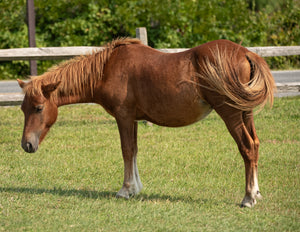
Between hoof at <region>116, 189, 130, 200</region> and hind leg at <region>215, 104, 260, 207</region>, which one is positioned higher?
hind leg at <region>215, 104, 260, 207</region>

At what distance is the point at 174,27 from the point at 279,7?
4729 millimetres

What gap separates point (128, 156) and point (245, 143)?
4.59 feet

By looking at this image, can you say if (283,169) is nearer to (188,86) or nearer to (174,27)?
(188,86)

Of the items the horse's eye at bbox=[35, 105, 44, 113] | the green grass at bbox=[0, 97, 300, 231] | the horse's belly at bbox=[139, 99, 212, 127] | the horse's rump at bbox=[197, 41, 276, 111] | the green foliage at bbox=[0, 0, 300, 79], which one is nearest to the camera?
the green grass at bbox=[0, 97, 300, 231]

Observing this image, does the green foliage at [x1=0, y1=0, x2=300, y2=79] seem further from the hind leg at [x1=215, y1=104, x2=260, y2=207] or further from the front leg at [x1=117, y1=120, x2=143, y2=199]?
the hind leg at [x1=215, y1=104, x2=260, y2=207]

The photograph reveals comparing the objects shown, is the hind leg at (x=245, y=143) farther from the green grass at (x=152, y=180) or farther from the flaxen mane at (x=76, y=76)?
the flaxen mane at (x=76, y=76)

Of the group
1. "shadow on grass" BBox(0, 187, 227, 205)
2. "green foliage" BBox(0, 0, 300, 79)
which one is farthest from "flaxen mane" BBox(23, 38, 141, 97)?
"green foliage" BBox(0, 0, 300, 79)

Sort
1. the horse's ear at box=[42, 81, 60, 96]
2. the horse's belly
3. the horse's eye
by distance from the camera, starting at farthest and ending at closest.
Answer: the horse's eye → the horse's ear at box=[42, 81, 60, 96] → the horse's belly

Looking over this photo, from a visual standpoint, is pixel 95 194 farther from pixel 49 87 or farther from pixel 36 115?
pixel 49 87

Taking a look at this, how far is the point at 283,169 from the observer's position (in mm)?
6598

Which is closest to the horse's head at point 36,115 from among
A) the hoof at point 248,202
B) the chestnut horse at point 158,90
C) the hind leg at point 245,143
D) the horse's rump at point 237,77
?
the chestnut horse at point 158,90

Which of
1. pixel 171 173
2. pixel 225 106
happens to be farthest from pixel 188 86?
pixel 171 173

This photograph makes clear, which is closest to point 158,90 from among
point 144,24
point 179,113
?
point 179,113

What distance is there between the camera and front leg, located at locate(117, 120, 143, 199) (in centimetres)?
548
